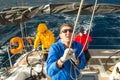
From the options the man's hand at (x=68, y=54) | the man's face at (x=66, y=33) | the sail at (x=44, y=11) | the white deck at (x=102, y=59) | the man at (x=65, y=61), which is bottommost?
the white deck at (x=102, y=59)

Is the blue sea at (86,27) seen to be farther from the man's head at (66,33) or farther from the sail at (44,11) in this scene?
the man's head at (66,33)

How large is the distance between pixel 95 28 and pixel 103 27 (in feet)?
2.99

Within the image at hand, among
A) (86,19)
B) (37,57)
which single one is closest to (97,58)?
(37,57)

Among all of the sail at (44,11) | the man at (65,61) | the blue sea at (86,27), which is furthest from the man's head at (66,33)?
the blue sea at (86,27)

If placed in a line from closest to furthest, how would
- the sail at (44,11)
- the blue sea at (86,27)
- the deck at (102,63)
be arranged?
1. the sail at (44,11)
2. the deck at (102,63)
3. the blue sea at (86,27)

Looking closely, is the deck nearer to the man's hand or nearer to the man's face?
the man's face

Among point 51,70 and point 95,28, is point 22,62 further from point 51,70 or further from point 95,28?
point 95,28

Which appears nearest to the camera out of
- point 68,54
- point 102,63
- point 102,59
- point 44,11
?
point 68,54

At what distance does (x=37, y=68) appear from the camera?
797 cm

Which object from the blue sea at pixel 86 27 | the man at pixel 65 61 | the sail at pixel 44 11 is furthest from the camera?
the blue sea at pixel 86 27

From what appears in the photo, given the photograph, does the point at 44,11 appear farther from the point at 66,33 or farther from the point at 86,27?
the point at 86,27

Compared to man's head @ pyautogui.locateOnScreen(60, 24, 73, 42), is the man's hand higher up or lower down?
lower down

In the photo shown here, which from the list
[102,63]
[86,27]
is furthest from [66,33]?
[86,27]

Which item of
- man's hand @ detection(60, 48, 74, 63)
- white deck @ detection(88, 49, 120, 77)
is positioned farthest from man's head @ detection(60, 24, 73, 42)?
white deck @ detection(88, 49, 120, 77)
